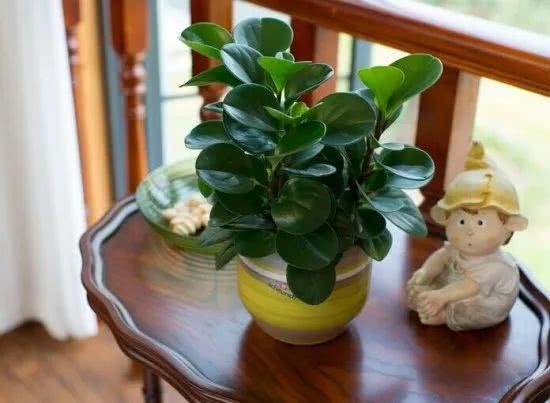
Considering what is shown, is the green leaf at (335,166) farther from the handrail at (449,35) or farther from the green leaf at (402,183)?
the handrail at (449,35)

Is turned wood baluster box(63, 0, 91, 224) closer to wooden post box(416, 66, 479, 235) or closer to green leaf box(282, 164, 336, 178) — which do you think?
wooden post box(416, 66, 479, 235)

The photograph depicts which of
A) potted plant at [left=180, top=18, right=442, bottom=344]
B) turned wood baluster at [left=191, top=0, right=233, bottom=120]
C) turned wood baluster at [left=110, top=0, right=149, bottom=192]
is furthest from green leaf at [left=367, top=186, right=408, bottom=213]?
turned wood baluster at [left=110, top=0, right=149, bottom=192]

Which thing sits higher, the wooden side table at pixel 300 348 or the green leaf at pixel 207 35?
the green leaf at pixel 207 35

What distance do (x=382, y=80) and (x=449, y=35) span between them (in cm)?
25

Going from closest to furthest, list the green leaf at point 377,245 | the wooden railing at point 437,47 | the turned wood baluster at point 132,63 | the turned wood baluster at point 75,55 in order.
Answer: the green leaf at point 377,245
the wooden railing at point 437,47
the turned wood baluster at point 132,63
the turned wood baluster at point 75,55

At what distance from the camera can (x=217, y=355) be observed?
947mm

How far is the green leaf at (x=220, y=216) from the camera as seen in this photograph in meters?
0.87

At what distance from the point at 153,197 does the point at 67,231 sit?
23.8 inches

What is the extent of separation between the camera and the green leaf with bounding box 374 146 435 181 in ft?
2.81

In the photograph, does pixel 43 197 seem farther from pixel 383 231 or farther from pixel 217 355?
pixel 383 231

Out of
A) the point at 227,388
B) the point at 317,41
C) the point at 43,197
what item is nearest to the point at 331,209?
→ the point at 227,388

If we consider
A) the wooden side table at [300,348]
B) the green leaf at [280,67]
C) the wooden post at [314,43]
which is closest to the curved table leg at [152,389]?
the wooden side table at [300,348]

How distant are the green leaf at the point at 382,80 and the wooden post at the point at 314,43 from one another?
0.42 m

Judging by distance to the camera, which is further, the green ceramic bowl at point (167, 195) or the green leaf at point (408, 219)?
the green ceramic bowl at point (167, 195)
